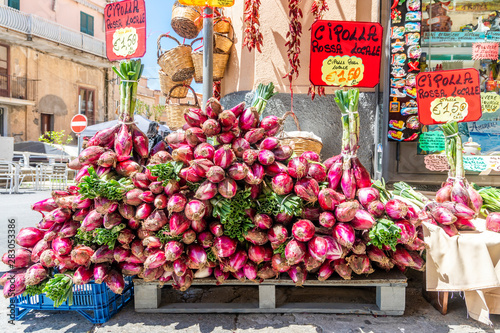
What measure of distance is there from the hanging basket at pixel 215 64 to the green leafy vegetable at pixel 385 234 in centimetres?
275

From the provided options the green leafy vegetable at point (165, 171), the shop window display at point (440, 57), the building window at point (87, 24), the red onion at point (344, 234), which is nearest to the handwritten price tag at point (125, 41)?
the green leafy vegetable at point (165, 171)

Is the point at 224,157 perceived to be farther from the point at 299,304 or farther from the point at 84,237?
the point at 299,304

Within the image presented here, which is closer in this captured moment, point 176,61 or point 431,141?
point 431,141

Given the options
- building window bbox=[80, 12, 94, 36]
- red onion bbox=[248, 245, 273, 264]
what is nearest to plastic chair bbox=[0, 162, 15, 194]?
red onion bbox=[248, 245, 273, 264]

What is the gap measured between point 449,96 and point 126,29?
2729mm

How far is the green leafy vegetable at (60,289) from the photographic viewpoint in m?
1.65

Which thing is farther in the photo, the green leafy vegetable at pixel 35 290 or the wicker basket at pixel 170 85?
the wicker basket at pixel 170 85

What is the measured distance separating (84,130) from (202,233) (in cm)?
864

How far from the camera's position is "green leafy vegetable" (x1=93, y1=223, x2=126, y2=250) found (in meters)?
1.71

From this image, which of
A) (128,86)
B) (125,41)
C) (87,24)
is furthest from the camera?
(87,24)

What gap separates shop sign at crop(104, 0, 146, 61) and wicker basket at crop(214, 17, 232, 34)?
1486mm

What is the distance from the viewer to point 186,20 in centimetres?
362

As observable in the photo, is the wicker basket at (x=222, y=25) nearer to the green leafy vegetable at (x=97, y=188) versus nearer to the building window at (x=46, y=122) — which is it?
the green leafy vegetable at (x=97, y=188)

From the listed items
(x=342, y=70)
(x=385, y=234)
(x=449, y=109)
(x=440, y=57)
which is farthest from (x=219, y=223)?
(x=440, y=57)
